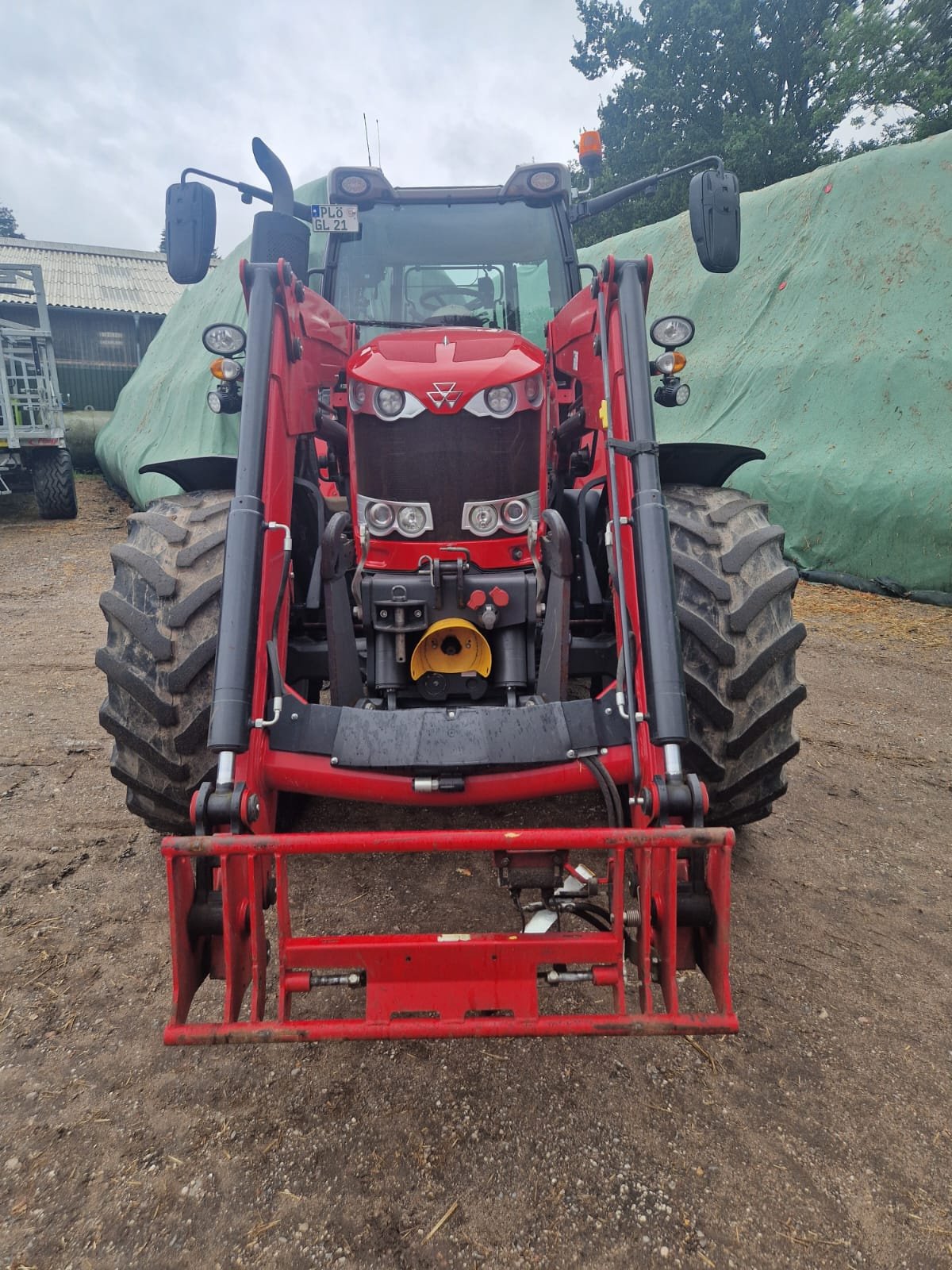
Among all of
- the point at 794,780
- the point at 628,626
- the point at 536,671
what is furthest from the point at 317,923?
the point at 794,780

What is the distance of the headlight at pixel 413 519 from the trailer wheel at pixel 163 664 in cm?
60

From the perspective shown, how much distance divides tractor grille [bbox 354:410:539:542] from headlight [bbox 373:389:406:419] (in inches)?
1.1

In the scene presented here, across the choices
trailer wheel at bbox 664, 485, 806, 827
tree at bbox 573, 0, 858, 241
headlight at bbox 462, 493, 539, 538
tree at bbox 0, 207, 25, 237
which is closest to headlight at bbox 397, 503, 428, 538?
headlight at bbox 462, 493, 539, 538

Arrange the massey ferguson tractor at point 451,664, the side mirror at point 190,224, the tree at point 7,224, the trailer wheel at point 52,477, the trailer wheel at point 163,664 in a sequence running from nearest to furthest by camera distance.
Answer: the massey ferguson tractor at point 451,664 < the trailer wheel at point 163,664 < the side mirror at point 190,224 < the trailer wheel at point 52,477 < the tree at point 7,224

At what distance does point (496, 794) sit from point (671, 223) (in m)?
10.5

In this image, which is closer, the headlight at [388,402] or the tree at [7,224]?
the headlight at [388,402]

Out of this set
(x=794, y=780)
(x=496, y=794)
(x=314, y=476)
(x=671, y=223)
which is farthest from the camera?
(x=671, y=223)

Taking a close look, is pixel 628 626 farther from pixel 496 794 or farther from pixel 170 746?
pixel 170 746

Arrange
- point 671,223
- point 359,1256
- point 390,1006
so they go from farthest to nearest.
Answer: point 671,223 < point 390,1006 < point 359,1256

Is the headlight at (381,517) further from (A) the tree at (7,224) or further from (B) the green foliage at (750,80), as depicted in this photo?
(A) the tree at (7,224)

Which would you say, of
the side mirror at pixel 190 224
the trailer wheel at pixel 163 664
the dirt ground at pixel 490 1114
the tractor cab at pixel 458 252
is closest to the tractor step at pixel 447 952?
the dirt ground at pixel 490 1114

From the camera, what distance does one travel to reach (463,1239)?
1.61 m

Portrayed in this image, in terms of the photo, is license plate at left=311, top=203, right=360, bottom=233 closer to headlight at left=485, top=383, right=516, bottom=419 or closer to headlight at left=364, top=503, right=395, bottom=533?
headlight at left=485, top=383, right=516, bottom=419

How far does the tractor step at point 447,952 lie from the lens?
1.71 meters
